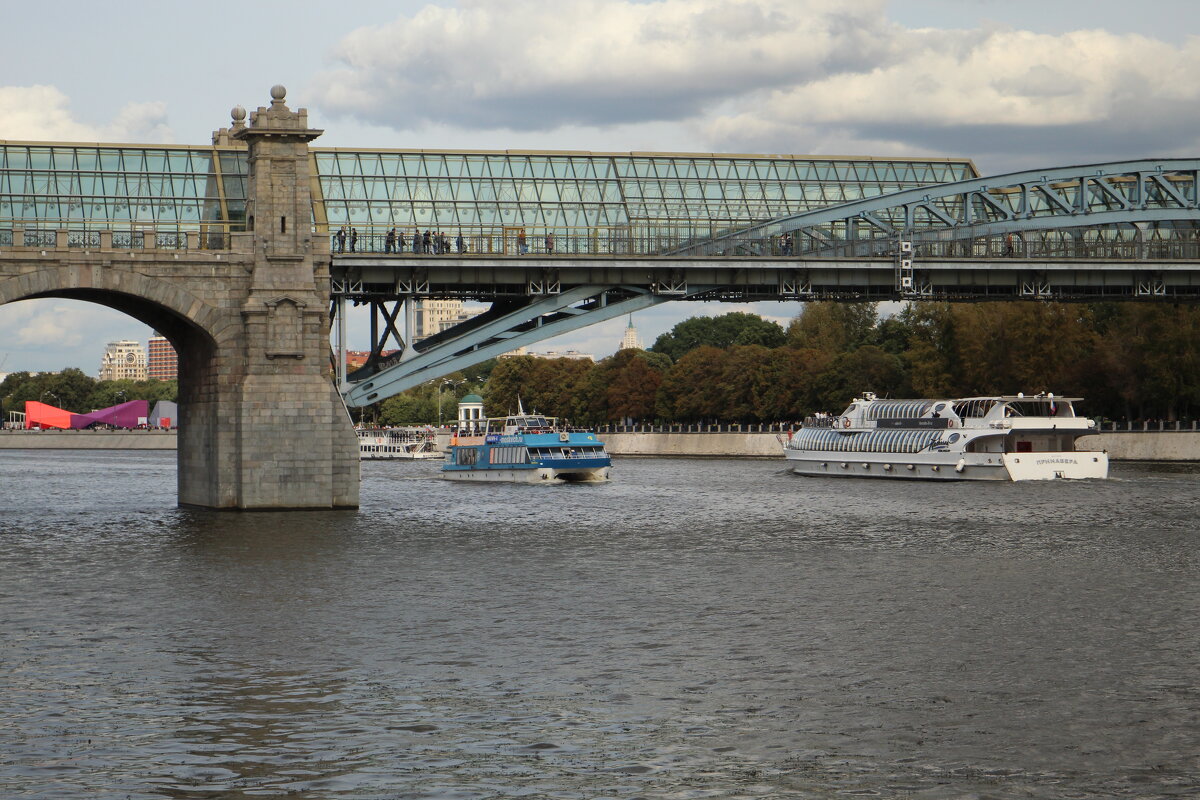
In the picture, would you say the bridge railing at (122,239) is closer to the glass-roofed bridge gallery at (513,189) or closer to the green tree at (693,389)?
the glass-roofed bridge gallery at (513,189)

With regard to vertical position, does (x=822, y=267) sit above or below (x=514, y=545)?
above

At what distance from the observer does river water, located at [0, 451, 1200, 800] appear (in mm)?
14938

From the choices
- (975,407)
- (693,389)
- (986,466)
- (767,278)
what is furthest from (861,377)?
(767,278)

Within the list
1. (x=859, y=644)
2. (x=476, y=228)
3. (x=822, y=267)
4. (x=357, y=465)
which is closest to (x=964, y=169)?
(x=822, y=267)

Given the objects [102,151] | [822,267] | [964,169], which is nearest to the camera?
[102,151]

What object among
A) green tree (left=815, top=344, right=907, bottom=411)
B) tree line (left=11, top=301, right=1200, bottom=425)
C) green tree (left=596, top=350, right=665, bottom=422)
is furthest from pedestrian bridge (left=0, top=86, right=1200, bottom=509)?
green tree (left=596, top=350, right=665, bottom=422)

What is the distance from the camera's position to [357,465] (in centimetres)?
4612

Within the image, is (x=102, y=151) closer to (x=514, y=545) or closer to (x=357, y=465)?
(x=357, y=465)

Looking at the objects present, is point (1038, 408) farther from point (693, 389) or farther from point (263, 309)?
point (693, 389)

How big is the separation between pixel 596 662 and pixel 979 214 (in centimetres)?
5713

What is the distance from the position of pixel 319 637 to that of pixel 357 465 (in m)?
23.5

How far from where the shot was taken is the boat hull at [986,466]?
6844cm

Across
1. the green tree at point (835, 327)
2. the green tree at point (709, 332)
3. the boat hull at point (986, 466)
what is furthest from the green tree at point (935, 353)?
the green tree at point (709, 332)

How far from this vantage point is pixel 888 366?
11238cm
